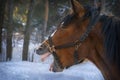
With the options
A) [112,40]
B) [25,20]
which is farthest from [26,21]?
[112,40]

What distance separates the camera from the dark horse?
265 cm

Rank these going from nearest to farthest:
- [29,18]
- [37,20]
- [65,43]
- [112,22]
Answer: [112,22] < [65,43] < [29,18] < [37,20]

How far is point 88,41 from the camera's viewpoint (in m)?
2.77

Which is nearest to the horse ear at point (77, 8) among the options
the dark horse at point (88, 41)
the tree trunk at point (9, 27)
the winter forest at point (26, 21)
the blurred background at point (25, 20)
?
the dark horse at point (88, 41)

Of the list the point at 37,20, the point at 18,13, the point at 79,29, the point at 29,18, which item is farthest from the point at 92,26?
the point at 37,20

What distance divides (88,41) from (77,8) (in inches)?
12.1

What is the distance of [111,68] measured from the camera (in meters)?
2.72

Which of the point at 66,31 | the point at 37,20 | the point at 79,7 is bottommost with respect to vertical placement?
the point at 37,20

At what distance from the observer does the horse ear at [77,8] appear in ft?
8.88

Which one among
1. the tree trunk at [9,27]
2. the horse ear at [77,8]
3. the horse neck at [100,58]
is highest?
the horse ear at [77,8]

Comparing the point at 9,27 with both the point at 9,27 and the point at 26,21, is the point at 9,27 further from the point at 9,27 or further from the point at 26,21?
the point at 26,21

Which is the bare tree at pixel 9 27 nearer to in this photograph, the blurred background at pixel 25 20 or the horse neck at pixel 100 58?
the blurred background at pixel 25 20

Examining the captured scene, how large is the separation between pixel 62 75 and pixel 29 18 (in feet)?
36.5

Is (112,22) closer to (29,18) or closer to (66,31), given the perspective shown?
(66,31)
